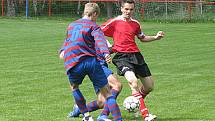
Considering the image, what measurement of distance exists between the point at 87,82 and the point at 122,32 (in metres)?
4.33

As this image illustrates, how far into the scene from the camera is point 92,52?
28.2ft

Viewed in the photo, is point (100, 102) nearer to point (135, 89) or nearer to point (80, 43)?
point (135, 89)

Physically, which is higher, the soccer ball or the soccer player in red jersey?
the soccer player in red jersey

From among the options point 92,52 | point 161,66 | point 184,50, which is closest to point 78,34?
point 92,52

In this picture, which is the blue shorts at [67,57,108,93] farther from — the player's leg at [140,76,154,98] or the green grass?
the player's leg at [140,76,154,98]

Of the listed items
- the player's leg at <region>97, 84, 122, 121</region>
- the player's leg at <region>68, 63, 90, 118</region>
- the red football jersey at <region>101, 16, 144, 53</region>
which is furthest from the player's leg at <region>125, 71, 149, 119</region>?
the player's leg at <region>68, 63, 90, 118</region>

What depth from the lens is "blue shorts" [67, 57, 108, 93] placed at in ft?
28.0

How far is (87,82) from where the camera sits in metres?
14.1

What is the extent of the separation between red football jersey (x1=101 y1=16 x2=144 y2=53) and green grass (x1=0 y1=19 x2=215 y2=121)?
1.07 m

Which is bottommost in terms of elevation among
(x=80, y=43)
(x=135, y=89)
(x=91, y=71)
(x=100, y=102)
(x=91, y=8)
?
(x=100, y=102)

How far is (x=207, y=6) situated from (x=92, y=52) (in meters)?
35.9

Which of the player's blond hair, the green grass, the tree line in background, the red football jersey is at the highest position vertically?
the player's blond hair

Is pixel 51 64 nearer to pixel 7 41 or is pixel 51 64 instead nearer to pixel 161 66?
pixel 161 66

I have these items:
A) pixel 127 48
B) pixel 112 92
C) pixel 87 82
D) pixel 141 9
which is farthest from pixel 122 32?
pixel 141 9
